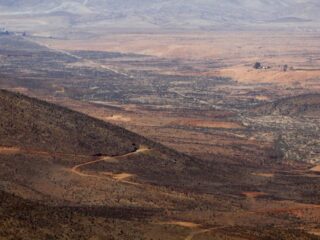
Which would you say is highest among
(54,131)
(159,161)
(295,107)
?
(54,131)

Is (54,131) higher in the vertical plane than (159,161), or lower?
higher

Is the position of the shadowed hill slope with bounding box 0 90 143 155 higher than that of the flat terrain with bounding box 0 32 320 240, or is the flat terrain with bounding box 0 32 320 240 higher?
the shadowed hill slope with bounding box 0 90 143 155

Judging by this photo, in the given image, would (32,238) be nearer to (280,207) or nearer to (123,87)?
(280,207)

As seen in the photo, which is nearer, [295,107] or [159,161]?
[159,161]

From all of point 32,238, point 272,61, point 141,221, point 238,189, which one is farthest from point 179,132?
point 272,61

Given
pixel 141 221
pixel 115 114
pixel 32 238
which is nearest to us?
pixel 32 238

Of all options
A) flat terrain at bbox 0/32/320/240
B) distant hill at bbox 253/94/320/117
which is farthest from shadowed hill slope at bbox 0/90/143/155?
distant hill at bbox 253/94/320/117

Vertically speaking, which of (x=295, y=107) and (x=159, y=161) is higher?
(x=159, y=161)

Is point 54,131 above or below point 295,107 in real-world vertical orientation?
above

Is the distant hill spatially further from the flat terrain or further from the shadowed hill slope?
the shadowed hill slope

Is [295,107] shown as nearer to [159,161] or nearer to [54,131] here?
[159,161]

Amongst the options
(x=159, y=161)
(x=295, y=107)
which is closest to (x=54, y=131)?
(x=159, y=161)
